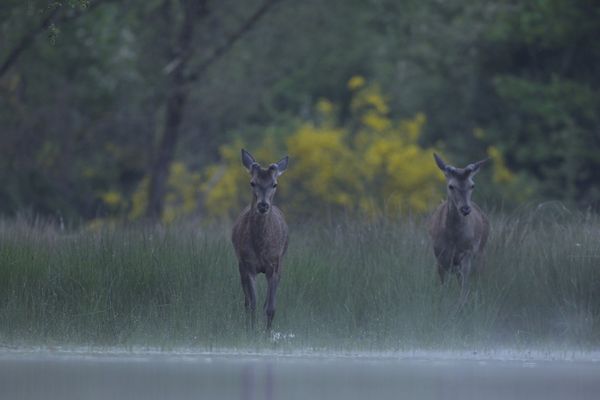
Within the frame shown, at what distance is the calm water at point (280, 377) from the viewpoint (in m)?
12.1

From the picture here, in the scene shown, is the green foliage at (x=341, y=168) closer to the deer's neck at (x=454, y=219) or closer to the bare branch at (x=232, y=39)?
the bare branch at (x=232, y=39)

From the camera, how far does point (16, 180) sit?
36875mm

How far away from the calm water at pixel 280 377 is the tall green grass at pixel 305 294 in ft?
2.61

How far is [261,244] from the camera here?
1622 centimetres

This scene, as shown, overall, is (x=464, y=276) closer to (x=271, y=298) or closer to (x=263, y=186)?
(x=271, y=298)

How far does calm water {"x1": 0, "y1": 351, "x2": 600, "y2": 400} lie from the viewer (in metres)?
12.1

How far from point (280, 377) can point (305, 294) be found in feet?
11.7

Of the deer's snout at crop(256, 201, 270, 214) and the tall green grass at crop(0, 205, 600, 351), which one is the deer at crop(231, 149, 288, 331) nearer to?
the deer's snout at crop(256, 201, 270, 214)

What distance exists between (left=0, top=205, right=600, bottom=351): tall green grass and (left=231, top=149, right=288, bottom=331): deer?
35 cm

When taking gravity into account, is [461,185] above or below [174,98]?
below

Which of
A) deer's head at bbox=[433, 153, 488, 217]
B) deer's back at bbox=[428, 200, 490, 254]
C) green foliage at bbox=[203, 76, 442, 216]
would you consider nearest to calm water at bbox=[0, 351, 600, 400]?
deer's back at bbox=[428, 200, 490, 254]

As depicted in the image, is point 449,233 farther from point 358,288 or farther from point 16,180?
point 16,180

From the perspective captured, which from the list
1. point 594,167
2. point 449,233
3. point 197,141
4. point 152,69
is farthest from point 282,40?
point 449,233

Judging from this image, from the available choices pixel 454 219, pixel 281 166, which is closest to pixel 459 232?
pixel 454 219
